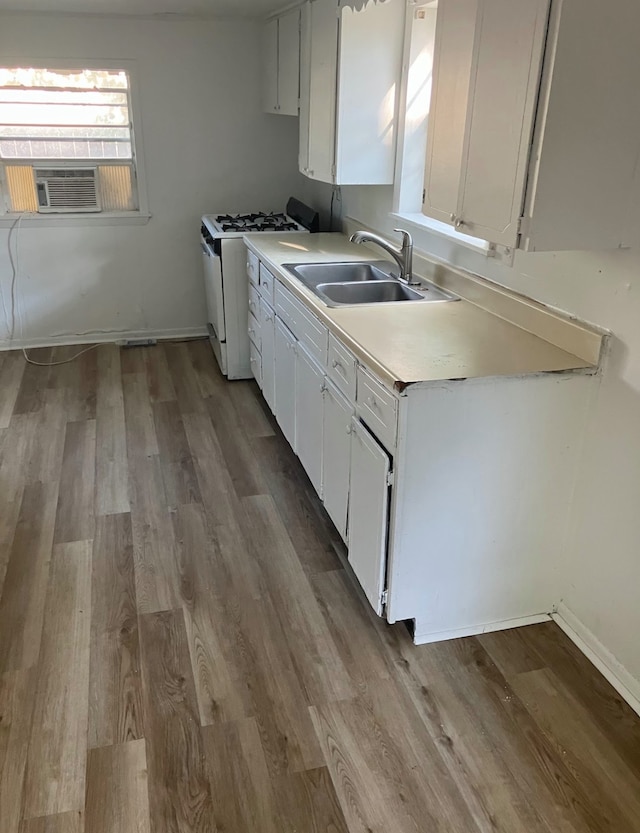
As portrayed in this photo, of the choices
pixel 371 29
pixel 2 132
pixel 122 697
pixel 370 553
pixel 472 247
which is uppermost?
pixel 371 29

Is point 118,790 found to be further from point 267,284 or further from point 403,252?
point 267,284

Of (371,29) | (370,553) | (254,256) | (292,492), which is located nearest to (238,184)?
(254,256)

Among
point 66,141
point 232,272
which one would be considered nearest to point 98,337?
point 66,141

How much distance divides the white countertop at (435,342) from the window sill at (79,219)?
7.75 ft

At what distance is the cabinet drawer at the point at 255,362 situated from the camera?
4.04 m

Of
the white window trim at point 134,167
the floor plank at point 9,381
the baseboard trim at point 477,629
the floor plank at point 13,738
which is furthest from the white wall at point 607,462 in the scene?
the white window trim at point 134,167

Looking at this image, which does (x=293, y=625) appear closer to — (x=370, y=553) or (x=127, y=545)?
(x=370, y=553)

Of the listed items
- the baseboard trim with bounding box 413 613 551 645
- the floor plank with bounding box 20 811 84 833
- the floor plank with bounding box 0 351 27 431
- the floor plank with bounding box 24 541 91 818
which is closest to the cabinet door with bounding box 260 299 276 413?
the floor plank with bounding box 24 541 91 818

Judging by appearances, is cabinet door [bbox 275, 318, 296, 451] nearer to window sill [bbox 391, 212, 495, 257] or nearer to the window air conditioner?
window sill [bbox 391, 212, 495, 257]

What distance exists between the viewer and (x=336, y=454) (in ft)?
8.63

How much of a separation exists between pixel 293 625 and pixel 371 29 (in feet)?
8.46

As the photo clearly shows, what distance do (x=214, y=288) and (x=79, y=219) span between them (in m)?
1.21

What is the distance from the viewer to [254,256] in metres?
3.89

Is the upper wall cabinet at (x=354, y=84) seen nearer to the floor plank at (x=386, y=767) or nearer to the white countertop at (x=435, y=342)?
the white countertop at (x=435, y=342)
